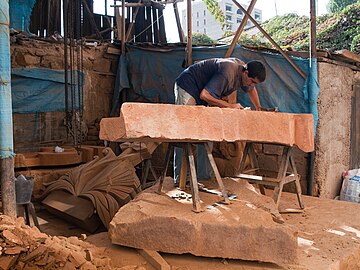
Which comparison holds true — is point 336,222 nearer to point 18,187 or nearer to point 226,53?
point 226,53

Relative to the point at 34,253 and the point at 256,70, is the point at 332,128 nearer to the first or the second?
the point at 256,70

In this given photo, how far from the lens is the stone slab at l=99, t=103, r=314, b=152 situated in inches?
99.0

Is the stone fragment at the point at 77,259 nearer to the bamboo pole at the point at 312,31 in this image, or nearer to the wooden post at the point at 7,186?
the wooden post at the point at 7,186

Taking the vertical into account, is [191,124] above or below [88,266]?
above

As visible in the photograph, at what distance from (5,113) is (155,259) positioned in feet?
5.01

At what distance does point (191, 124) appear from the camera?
2.72 meters

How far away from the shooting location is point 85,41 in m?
7.04

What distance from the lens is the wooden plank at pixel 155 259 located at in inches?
102

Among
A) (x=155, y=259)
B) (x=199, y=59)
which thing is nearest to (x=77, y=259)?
(x=155, y=259)

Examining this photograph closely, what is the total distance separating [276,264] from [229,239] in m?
0.43

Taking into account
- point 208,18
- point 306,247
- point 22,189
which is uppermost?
point 208,18

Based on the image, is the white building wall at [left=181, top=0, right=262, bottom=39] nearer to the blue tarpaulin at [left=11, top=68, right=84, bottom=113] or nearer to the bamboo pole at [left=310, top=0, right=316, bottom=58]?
the blue tarpaulin at [left=11, top=68, right=84, bottom=113]

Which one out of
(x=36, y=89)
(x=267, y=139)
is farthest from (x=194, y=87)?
(x=36, y=89)

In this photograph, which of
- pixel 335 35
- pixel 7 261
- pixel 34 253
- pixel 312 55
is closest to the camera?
pixel 7 261
